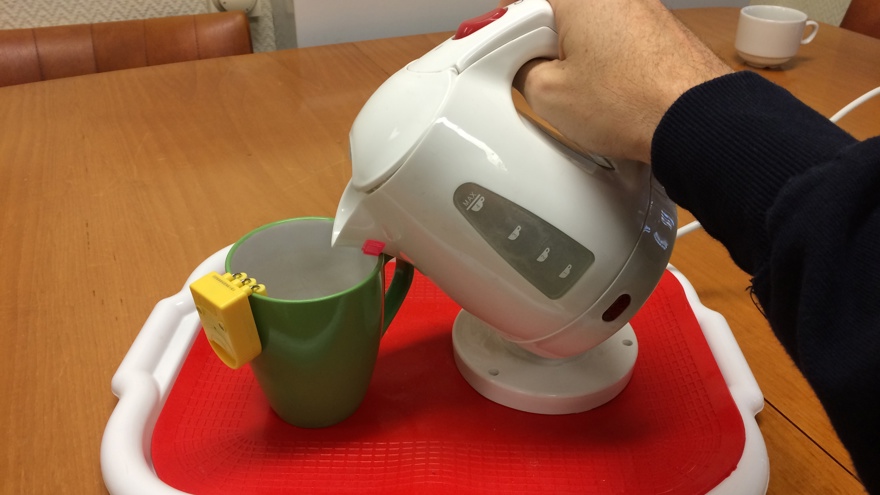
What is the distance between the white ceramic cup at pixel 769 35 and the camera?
0.98 meters

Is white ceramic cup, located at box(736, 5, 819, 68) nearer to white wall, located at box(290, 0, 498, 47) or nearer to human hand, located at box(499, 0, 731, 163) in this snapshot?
white wall, located at box(290, 0, 498, 47)

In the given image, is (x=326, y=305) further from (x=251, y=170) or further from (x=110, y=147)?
(x=110, y=147)

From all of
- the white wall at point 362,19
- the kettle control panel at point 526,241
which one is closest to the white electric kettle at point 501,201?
the kettle control panel at point 526,241

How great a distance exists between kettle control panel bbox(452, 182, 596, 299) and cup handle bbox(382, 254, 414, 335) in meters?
0.10

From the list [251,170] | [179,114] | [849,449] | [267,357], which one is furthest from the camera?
[179,114]

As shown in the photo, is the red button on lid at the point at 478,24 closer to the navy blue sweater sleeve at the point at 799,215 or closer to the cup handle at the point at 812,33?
the navy blue sweater sleeve at the point at 799,215

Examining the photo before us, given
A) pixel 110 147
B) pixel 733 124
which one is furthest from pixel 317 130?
pixel 733 124

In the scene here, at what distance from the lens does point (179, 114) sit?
878 mm

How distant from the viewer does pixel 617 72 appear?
40cm

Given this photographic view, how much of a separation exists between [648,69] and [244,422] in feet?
1.12

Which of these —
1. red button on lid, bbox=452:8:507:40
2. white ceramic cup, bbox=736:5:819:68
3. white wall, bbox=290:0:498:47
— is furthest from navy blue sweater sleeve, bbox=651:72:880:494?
white wall, bbox=290:0:498:47

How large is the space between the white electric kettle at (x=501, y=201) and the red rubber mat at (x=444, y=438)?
68 mm

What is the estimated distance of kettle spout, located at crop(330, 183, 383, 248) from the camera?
16.2 inches

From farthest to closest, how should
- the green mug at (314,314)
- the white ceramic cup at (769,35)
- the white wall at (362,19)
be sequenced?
the white wall at (362,19) → the white ceramic cup at (769,35) → the green mug at (314,314)
